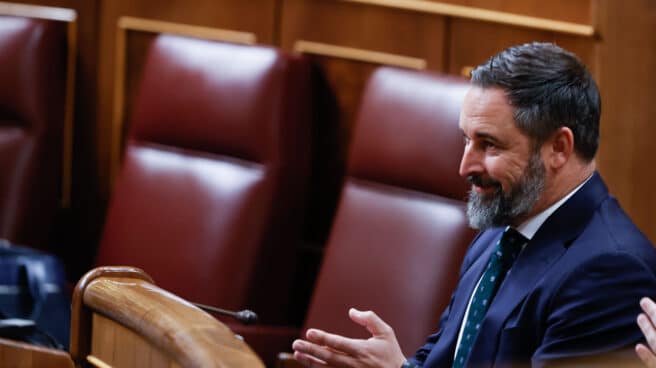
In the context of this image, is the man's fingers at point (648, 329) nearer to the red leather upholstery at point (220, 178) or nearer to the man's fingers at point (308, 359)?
the man's fingers at point (308, 359)

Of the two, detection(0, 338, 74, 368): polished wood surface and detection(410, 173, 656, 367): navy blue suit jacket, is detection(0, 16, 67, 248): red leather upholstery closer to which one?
detection(0, 338, 74, 368): polished wood surface

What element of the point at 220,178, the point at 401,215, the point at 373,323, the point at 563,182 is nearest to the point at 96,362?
the point at 373,323

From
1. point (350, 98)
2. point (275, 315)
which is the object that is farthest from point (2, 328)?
point (350, 98)

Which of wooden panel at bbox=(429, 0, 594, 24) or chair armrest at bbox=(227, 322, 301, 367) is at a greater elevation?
wooden panel at bbox=(429, 0, 594, 24)

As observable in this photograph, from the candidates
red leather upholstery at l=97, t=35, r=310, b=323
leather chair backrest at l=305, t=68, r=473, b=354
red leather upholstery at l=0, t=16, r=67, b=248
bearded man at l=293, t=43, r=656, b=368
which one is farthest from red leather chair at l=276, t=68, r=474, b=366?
red leather upholstery at l=0, t=16, r=67, b=248

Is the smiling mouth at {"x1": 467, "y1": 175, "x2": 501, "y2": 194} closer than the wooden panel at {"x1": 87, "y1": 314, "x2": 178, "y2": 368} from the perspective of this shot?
No

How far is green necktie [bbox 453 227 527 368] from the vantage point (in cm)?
92

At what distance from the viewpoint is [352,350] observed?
0.91 meters

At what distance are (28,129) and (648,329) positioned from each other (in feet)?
3.85

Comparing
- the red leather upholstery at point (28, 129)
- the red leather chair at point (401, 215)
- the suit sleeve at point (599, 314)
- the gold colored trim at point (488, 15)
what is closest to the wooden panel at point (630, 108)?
the gold colored trim at point (488, 15)

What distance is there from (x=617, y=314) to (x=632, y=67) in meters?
0.46

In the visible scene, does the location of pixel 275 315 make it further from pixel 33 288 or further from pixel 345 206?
pixel 33 288

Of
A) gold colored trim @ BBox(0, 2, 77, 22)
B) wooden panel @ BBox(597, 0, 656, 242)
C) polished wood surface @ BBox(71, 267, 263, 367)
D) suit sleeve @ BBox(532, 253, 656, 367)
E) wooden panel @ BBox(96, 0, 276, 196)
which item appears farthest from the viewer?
gold colored trim @ BBox(0, 2, 77, 22)

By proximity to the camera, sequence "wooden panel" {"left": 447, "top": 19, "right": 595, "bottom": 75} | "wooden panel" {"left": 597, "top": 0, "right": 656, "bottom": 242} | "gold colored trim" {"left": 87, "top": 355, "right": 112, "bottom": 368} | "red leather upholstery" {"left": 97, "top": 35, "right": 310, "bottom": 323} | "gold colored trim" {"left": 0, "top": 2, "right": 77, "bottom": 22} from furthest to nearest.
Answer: "gold colored trim" {"left": 0, "top": 2, "right": 77, "bottom": 22}, "red leather upholstery" {"left": 97, "top": 35, "right": 310, "bottom": 323}, "wooden panel" {"left": 447, "top": 19, "right": 595, "bottom": 75}, "wooden panel" {"left": 597, "top": 0, "right": 656, "bottom": 242}, "gold colored trim" {"left": 87, "top": 355, "right": 112, "bottom": 368}
